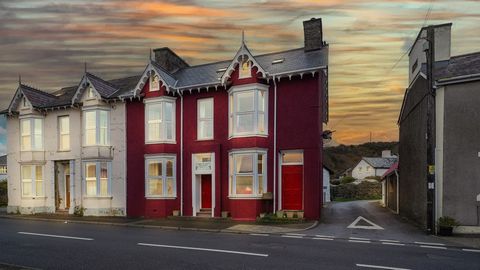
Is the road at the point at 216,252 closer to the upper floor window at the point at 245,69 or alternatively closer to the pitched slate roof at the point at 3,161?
the upper floor window at the point at 245,69

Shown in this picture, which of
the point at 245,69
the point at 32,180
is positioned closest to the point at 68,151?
the point at 32,180

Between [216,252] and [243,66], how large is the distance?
12484 millimetres

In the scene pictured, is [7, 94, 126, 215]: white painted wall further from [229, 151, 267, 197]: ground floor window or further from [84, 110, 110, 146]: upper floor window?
[229, 151, 267, 197]: ground floor window

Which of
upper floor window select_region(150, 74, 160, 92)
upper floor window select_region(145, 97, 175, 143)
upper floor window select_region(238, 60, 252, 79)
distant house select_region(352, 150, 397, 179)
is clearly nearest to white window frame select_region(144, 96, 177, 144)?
upper floor window select_region(145, 97, 175, 143)

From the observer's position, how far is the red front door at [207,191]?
973 inches

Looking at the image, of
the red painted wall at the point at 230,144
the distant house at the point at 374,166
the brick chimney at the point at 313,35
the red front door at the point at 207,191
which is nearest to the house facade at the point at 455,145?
the red painted wall at the point at 230,144

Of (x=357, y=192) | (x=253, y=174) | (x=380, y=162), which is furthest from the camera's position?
(x=380, y=162)

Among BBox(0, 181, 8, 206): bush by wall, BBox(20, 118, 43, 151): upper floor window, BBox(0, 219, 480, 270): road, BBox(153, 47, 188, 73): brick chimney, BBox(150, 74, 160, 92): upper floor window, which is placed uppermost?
BBox(153, 47, 188, 73): brick chimney

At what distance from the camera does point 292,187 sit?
2250 centimetres

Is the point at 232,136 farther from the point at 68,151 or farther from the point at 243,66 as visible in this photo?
the point at 68,151

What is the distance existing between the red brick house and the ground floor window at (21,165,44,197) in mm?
7587

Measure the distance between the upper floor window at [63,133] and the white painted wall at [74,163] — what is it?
0.25m

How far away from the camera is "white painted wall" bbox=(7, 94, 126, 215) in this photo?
1053 inches

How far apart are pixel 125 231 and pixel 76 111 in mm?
12232
